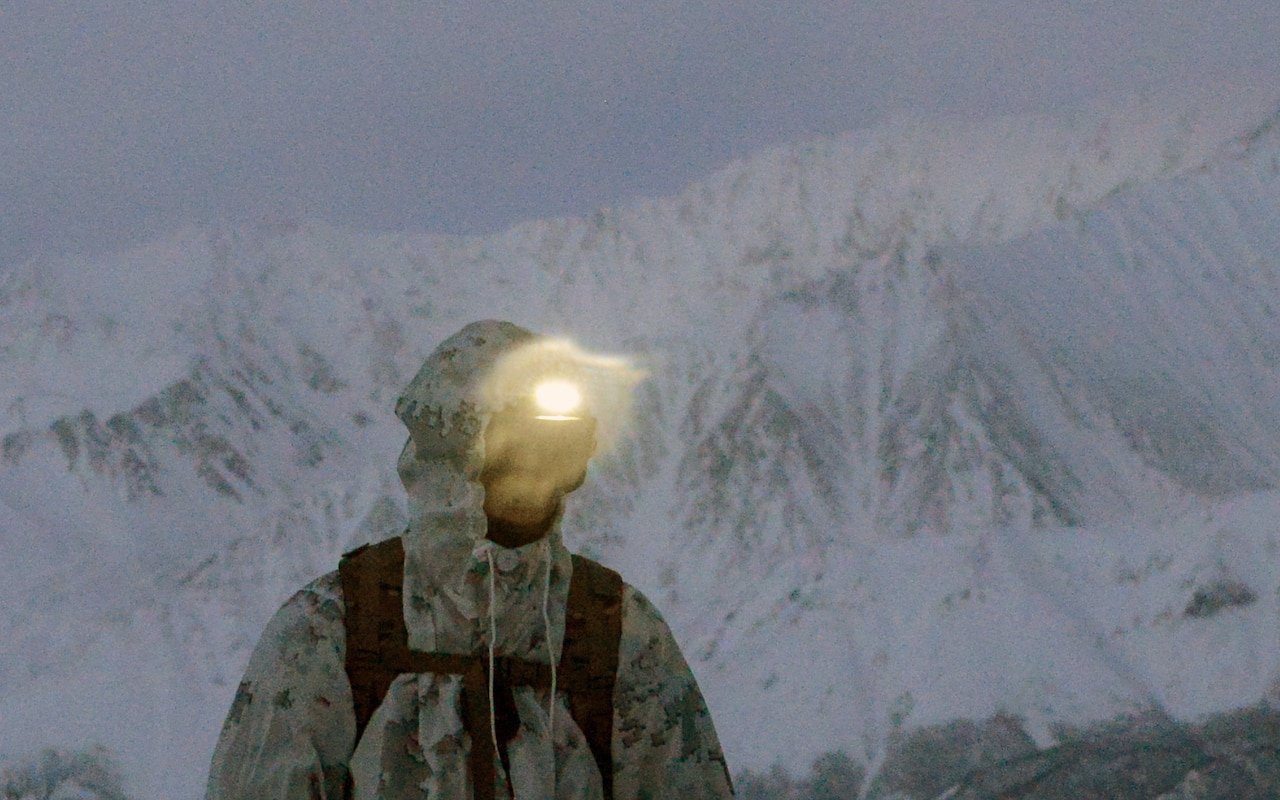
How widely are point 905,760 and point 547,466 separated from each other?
640ft

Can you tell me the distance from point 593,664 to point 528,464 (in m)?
0.75

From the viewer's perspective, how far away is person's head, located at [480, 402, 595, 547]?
7.65 meters

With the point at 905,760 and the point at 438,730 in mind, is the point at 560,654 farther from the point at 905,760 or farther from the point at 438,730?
the point at 905,760

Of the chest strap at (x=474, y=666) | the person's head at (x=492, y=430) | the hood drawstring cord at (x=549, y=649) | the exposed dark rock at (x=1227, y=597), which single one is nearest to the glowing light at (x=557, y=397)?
the person's head at (x=492, y=430)

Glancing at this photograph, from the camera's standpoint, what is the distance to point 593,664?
7805 millimetres

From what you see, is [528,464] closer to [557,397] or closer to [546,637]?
[557,397]

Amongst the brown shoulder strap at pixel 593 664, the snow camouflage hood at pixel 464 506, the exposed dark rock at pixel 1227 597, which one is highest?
the exposed dark rock at pixel 1227 597

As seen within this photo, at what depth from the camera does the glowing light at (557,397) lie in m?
7.57

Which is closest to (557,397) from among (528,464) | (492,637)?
(528,464)

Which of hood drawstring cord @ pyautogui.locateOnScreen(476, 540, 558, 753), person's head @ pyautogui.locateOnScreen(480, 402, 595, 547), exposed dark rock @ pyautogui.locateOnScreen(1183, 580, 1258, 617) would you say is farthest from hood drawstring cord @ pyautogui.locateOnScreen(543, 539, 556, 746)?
exposed dark rock @ pyautogui.locateOnScreen(1183, 580, 1258, 617)

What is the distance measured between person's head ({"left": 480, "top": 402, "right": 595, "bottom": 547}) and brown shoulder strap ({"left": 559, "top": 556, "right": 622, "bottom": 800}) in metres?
0.27

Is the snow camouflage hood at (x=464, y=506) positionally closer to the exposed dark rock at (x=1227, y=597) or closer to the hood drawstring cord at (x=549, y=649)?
the hood drawstring cord at (x=549, y=649)

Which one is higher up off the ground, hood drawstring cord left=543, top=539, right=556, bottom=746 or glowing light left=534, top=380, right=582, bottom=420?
glowing light left=534, top=380, right=582, bottom=420

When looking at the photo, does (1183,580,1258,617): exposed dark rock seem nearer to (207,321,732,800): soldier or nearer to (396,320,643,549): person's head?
(207,321,732,800): soldier
